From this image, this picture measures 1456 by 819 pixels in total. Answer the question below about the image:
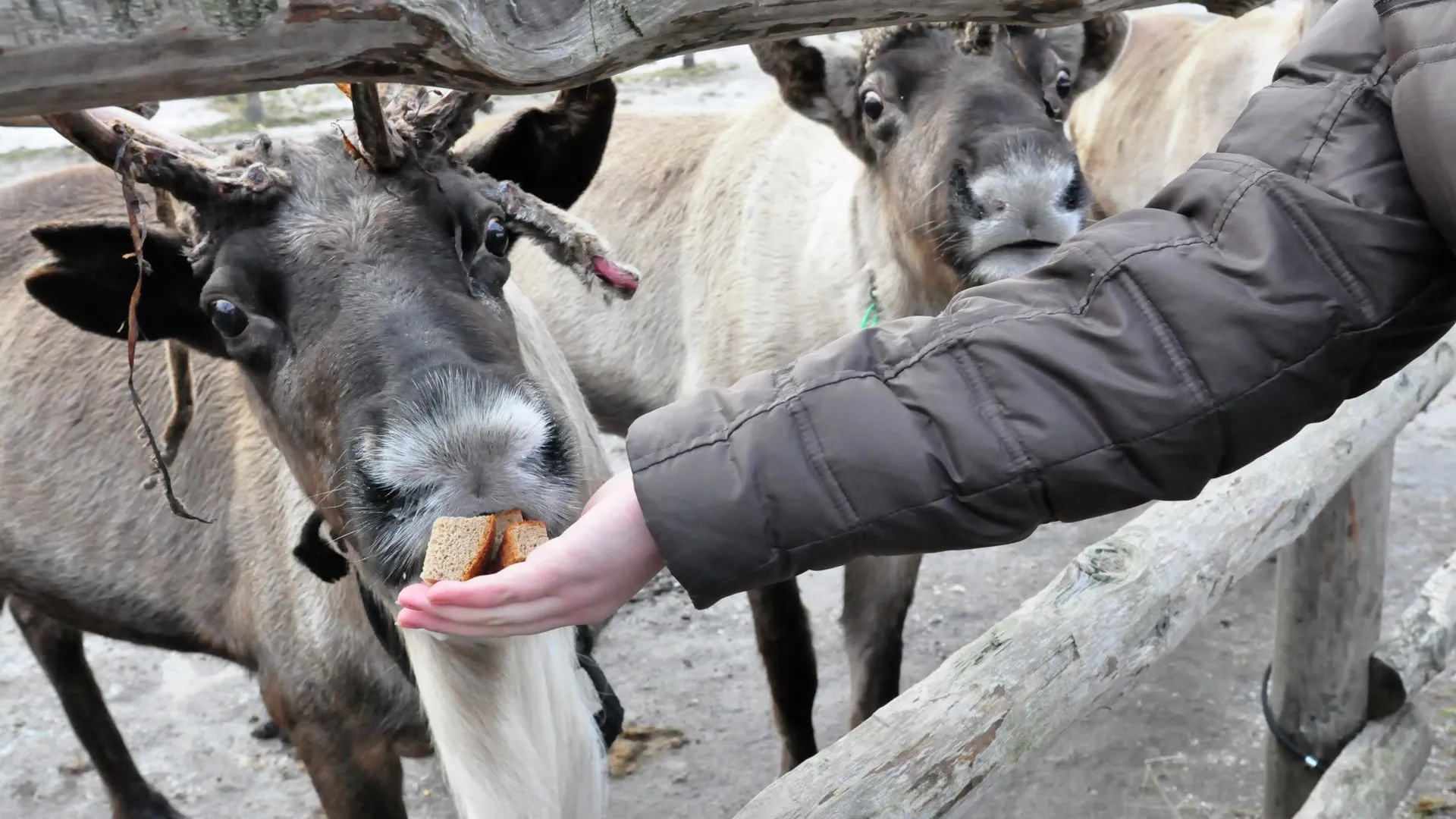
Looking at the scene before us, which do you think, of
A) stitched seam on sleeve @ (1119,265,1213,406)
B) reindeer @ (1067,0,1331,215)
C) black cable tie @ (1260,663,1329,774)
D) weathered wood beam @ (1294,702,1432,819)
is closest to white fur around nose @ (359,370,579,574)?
stitched seam on sleeve @ (1119,265,1213,406)

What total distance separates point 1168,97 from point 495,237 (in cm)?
510

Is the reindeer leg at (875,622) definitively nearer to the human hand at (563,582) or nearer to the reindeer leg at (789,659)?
the reindeer leg at (789,659)

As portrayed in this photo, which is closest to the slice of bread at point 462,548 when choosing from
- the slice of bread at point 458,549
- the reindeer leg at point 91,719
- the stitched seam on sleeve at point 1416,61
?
the slice of bread at point 458,549

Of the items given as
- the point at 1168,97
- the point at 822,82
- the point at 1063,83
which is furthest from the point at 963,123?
the point at 1168,97

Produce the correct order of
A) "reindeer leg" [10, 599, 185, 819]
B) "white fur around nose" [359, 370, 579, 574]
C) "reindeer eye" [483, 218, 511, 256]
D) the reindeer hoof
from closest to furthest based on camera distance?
1. "white fur around nose" [359, 370, 579, 574]
2. "reindeer eye" [483, 218, 511, 256]
3. "reindeer leg" [10, 599, 185, 819]
4. the reindeer hoof

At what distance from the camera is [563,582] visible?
1.42 metres

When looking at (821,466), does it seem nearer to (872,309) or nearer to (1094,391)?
(1094,391)

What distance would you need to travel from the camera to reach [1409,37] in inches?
55.4

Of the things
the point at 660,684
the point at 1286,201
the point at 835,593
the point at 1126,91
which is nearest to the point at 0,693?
the point at 660,684

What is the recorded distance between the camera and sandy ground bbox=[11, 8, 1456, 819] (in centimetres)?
383

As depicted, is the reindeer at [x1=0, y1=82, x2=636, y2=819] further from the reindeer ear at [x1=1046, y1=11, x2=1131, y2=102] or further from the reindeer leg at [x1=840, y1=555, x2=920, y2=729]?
the reindeer ear at [x1=1046, y1=11, x2=1131, y2=102]

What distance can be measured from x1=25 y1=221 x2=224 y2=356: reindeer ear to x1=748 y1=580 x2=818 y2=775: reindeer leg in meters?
1.91

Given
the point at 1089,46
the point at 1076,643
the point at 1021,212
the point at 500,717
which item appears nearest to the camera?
the point at 500,717

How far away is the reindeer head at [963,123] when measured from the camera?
9.70 ft
